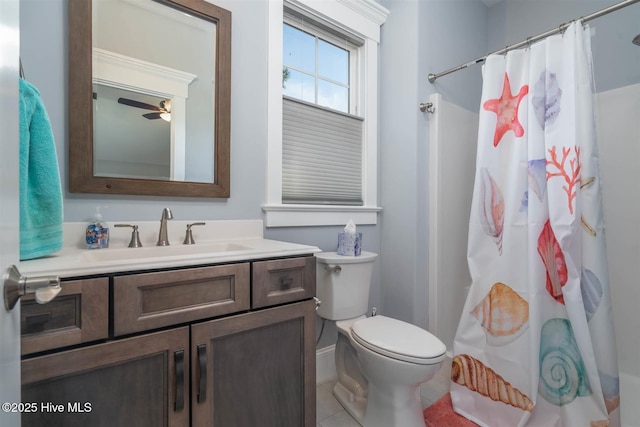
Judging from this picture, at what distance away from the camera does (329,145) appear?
1.86 metres

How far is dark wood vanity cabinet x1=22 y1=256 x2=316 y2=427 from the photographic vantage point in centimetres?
72

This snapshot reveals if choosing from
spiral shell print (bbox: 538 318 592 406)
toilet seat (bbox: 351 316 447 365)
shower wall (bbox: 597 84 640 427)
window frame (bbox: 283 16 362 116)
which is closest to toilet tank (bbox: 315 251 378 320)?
toilet seat (bbox: 351 316 447 365)

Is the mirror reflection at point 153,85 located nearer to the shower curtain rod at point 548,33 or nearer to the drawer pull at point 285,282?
the drawer pull at point 285,282

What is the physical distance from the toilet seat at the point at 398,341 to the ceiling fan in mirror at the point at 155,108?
1301mm

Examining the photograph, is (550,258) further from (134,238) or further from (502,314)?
(134,238)

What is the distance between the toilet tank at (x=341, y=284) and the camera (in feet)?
5.06

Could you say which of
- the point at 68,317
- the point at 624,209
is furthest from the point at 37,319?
the point at 624,209

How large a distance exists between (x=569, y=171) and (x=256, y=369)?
1.49 meters

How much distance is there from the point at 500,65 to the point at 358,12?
37.4 inches

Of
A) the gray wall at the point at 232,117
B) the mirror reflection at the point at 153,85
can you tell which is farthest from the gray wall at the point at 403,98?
the mirror reflection at the point at 153,85

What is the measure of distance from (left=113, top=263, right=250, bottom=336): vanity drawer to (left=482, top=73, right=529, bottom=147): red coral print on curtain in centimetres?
141

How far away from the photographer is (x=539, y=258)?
134 cm

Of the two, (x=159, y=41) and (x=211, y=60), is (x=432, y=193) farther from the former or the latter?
(x=159, y=41)

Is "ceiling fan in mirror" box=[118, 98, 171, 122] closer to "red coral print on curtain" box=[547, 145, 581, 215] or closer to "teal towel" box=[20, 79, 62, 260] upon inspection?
"teal towel" box=[20, 79, 62, 260]
